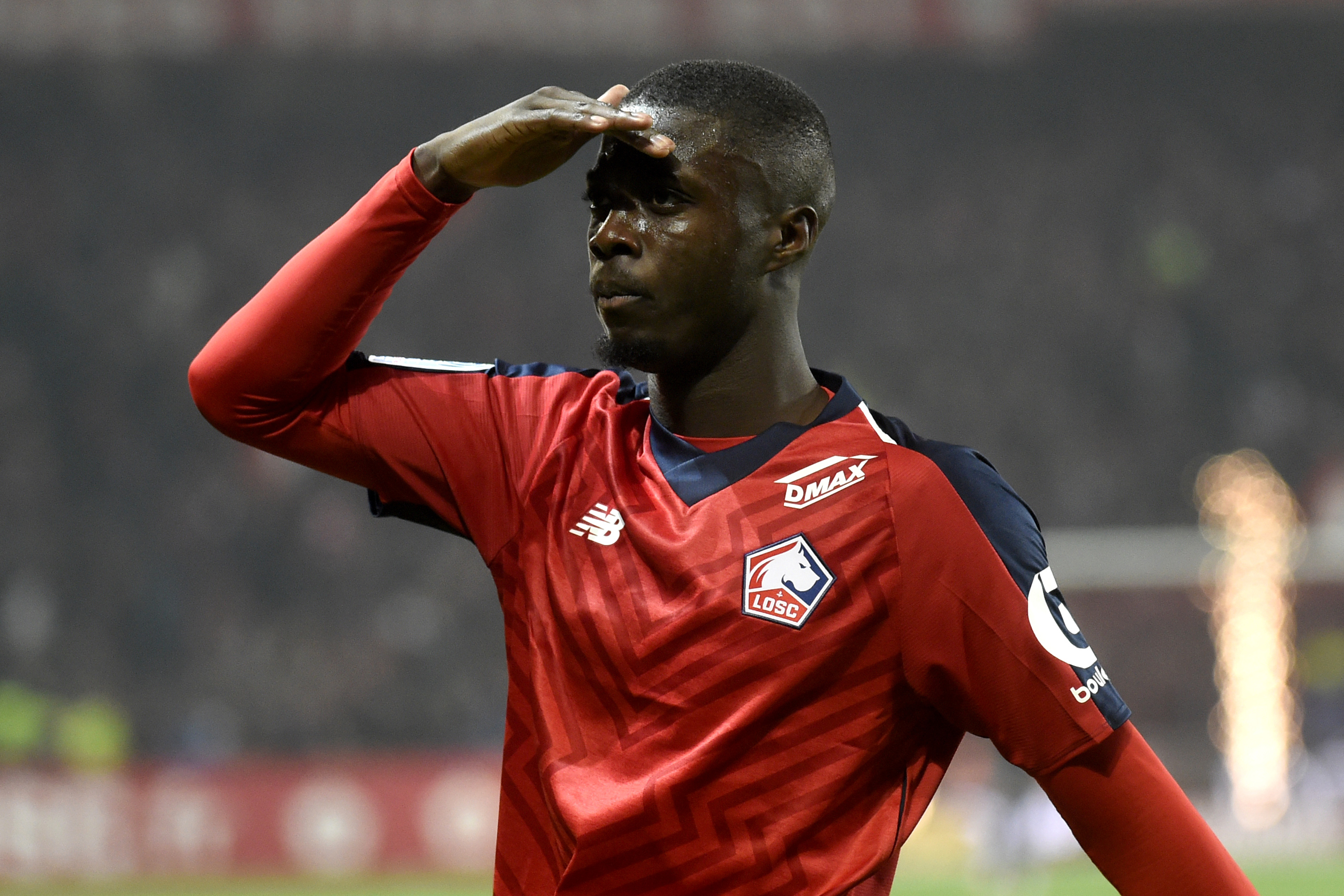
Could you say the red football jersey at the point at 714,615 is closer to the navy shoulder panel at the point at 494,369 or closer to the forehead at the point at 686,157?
the navy shoulder panel at the point at 494,369

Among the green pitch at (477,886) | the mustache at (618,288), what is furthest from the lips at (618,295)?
the green pitch at (477,886)

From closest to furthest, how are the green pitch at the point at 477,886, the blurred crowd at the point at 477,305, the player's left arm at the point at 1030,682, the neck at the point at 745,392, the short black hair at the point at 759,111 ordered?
the player's left arm at the point at 1030,682, the short black hair at the point at 759,111, the neck at the point at 745,392, the green pitch at the point at 477,886, the blurred crowd at the point at 477,305

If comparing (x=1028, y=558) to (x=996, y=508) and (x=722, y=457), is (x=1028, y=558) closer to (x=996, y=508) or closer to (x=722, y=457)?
(x=996, y=508)

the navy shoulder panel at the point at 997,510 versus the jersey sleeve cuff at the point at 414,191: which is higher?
the jersey sleeve cuff at the point at 414,191

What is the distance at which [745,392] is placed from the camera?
198cm

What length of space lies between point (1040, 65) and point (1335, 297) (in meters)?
4.62

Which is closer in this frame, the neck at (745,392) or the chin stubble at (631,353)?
the chin stubble at (631,353)

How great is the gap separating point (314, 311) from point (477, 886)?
9119 mm

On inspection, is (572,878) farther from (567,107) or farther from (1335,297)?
(1335,297)

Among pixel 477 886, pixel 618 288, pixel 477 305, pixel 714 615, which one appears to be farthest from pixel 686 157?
pixel 477 305

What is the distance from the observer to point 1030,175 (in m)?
19.4

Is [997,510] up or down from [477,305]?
up

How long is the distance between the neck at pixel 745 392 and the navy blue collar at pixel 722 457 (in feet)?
0.10

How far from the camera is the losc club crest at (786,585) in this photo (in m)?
1.80
